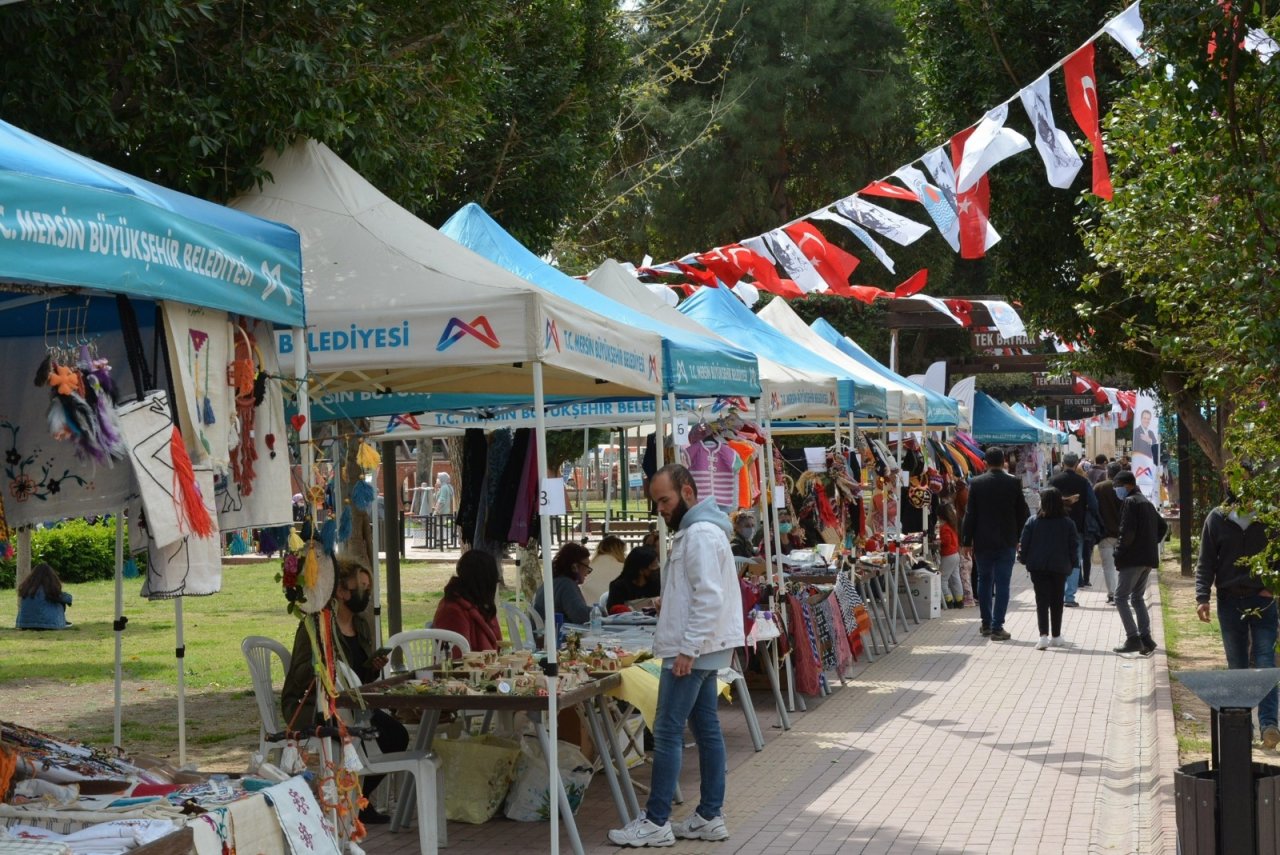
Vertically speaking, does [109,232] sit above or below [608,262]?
below

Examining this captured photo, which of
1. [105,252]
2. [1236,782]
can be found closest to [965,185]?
[1236,782]

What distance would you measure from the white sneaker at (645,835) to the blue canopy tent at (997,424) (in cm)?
2746

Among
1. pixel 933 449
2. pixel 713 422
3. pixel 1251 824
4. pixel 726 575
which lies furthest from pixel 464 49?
pixel 933 449

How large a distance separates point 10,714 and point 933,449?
634 inches

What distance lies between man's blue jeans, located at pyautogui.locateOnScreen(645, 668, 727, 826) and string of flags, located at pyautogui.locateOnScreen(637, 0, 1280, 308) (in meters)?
4.06

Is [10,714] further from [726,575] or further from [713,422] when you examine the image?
[726,575]

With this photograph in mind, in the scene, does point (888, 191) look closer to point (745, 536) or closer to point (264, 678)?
point (745, 536)

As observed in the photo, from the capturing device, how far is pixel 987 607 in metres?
16.6

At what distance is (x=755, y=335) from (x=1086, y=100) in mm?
3921

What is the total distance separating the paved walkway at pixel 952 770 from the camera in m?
7.81

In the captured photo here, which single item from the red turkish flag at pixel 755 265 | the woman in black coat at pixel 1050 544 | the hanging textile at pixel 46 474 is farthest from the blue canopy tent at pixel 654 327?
the red turkish flag at pixel 755 265

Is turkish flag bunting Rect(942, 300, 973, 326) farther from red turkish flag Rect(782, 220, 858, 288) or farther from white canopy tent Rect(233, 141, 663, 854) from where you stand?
white canopy tent Rect(233, 141, 663, 854)

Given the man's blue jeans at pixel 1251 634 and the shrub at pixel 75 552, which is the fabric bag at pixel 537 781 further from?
the shrub at pixel 75 552

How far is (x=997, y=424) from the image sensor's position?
34.6 meters
